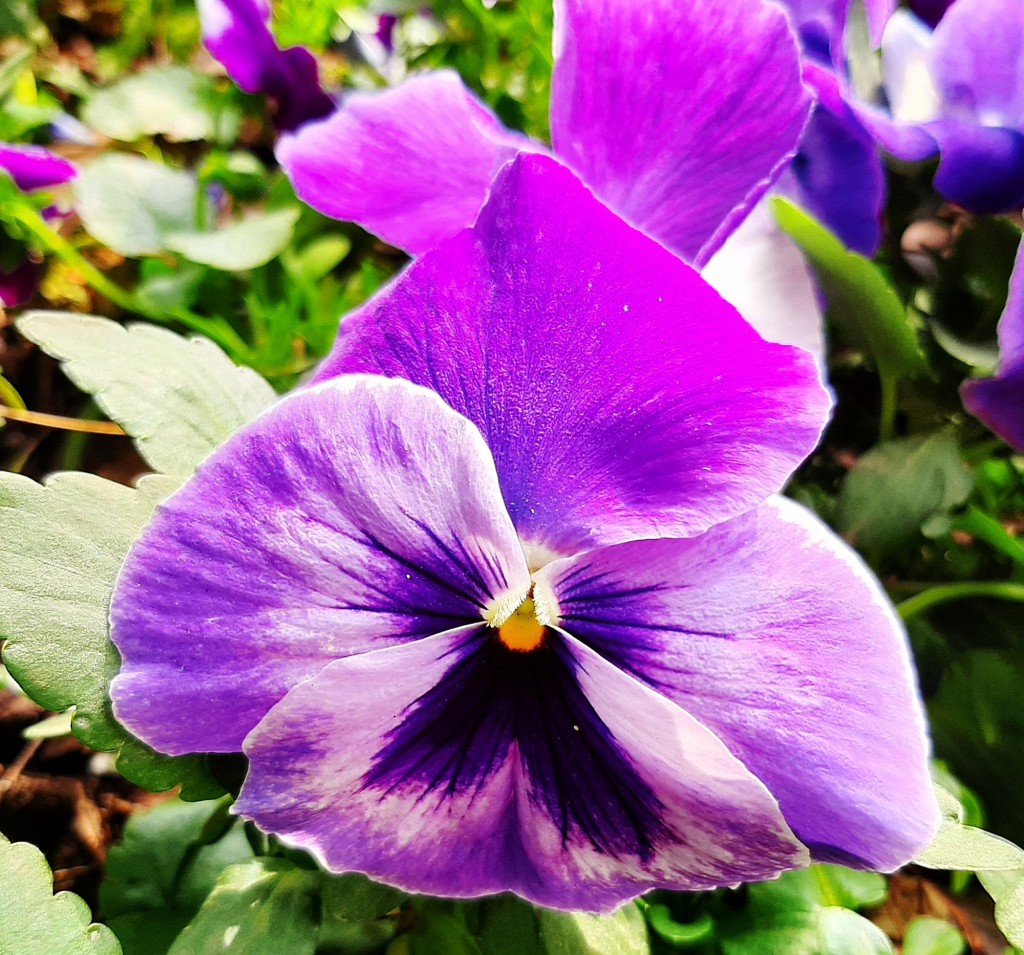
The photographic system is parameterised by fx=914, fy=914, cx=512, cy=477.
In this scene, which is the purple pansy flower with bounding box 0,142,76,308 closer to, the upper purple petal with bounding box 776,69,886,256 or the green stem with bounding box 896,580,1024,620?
the upper purple petal with bounding box 776,69,886,256

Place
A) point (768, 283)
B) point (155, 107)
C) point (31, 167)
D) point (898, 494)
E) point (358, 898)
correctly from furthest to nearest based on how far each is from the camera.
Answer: point (155, 107) → point (31, 167) → point (898, 494) → point (768, 283) → point (358, 898)

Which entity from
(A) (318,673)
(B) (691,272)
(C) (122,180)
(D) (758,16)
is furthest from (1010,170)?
(C) (122,180)

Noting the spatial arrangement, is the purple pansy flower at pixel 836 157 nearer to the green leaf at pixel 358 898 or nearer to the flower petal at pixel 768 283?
the flower petal at pixel 768 283

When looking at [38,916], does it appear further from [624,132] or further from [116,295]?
[116,295]

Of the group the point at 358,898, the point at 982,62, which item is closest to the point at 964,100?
the point at 982,62

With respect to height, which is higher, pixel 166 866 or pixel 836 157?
pixel 836 157

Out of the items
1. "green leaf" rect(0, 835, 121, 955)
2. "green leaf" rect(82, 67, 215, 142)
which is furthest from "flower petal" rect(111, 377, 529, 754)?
"green leaf" rect(82, 67, 215, 142)
